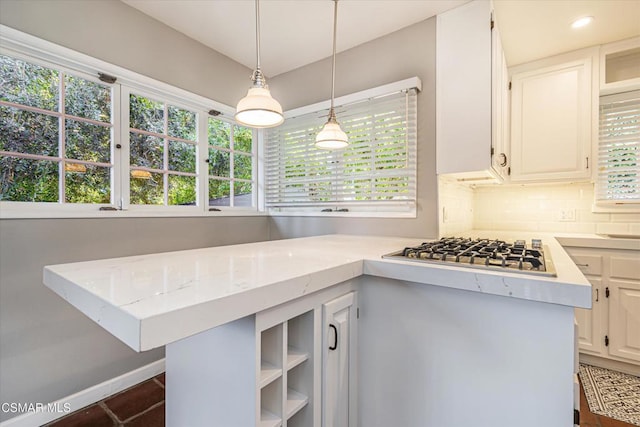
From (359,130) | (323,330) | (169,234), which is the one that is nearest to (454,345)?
(323,330)

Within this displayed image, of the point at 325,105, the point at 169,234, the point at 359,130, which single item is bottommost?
the point at 169,234

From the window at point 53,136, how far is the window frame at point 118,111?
0.04 metres

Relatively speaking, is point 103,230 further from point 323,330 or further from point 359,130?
point 359,130

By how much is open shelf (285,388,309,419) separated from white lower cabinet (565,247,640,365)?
2.18 metres

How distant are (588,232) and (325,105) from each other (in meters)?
2.41

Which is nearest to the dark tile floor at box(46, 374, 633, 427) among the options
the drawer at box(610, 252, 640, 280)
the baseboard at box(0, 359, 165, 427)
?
the baseboard at box(0, 359, 165, 427)

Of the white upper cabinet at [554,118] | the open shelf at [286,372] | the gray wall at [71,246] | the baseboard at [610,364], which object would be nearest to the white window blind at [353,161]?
the gray wall at [71,246]

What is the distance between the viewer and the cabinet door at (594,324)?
2.05 metres

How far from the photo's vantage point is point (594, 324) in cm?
207

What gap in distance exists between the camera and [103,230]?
1790 millimetres

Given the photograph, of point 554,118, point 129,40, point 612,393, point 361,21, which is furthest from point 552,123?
point 129,40

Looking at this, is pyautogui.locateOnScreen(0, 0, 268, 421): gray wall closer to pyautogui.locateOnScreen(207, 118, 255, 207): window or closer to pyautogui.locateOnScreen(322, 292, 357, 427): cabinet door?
pyautogui.locateOnScreen(207, 118, 255, 207): window

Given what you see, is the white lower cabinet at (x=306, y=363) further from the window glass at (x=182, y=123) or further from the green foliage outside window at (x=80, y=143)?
the window glass at (x=182, y=123)

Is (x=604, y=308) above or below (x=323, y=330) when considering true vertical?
below
